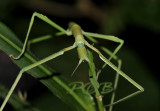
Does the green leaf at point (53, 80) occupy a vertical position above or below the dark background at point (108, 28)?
below

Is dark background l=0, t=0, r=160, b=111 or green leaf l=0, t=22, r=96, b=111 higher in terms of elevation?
dark background l=0, t=0, r=160, b=111

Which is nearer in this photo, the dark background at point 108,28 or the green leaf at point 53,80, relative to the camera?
the green leaf at point 53,80

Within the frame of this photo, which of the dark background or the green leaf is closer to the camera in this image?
the green leaf

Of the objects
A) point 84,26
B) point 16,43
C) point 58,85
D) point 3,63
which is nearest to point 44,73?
point 58,85

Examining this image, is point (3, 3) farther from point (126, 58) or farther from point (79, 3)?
point (126, 58)
